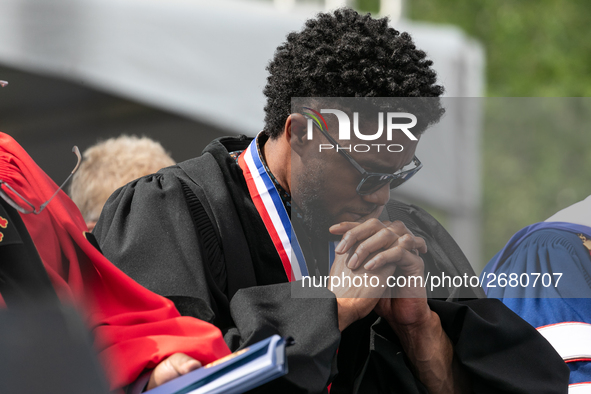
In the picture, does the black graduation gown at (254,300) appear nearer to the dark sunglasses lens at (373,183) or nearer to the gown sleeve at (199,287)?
the gown sleeve at (199,287)

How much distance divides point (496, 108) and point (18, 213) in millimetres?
1319

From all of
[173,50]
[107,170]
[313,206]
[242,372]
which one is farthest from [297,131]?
[173,50]

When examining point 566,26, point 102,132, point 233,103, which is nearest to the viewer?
point 102,132

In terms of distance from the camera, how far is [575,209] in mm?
2193

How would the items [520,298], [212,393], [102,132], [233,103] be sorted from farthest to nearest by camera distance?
[233,103] < [102,132] < [520,298] < [212,393]

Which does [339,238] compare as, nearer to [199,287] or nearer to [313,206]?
[313,206]

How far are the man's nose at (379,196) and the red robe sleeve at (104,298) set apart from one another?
0.62 meters

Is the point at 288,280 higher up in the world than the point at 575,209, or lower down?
lower down

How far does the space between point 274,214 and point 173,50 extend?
2.83 m

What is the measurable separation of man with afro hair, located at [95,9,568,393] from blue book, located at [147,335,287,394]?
1.38 feet

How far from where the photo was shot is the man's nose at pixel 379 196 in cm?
186

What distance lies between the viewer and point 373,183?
6.06 ft

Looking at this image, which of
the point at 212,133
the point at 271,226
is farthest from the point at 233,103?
the point at 271,226

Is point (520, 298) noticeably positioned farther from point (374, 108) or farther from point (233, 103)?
point (233, 103)
